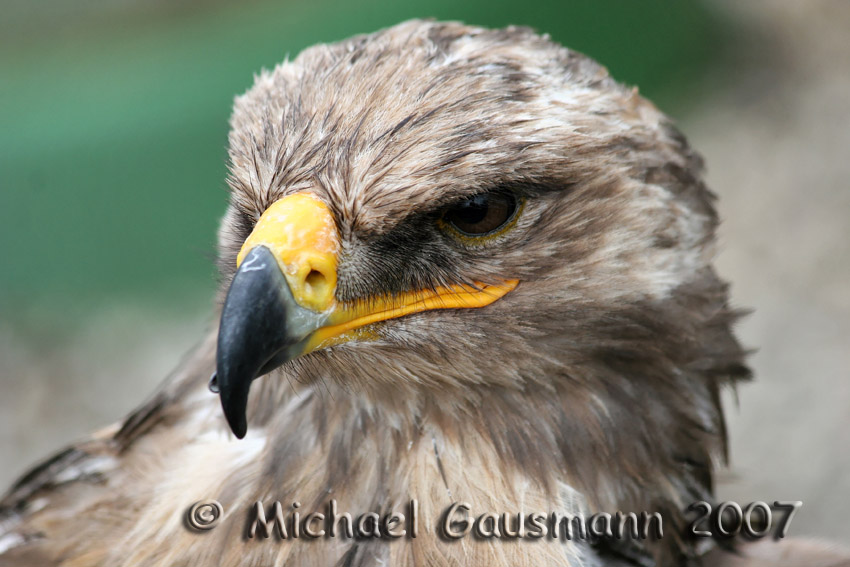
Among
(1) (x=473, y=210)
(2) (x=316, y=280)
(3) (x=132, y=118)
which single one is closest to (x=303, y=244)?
(2) (x=316, y=280)

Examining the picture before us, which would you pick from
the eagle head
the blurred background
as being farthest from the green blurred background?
the eagle head

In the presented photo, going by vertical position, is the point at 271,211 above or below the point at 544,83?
below

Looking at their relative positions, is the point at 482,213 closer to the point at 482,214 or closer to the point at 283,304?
the point at 482,214

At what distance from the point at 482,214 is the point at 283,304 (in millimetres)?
456

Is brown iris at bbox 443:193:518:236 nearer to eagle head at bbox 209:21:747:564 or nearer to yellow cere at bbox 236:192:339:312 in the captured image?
eagle head at bbox 209:21:747:564

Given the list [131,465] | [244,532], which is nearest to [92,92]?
[131,465]

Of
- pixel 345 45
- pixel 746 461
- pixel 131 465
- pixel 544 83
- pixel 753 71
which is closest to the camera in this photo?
pixel 544 83

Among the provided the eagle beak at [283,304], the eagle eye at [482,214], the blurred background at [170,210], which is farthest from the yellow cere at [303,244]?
the blurred background at [170,210]

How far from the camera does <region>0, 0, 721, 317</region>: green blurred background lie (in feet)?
19.1

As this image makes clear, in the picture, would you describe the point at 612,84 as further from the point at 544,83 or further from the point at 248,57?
the point at 248,57

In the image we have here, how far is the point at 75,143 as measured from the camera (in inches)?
227

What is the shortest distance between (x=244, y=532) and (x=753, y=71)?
20.4 ft

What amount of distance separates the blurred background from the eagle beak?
4015 millimetres

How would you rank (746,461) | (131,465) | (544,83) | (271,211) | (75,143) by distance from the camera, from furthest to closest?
(75,143) < (746,461) < (131,465) < (544,83) < (271,211)
